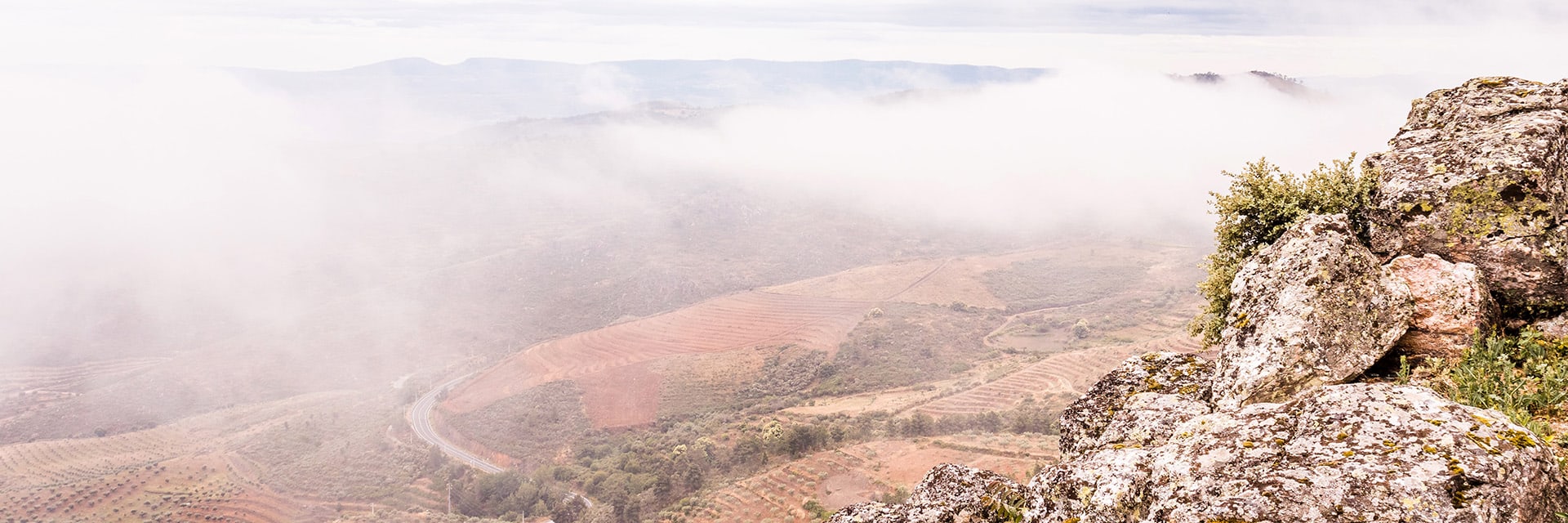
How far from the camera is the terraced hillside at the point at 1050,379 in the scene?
7956 centimetres

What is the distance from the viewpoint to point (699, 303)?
173625 millimetres

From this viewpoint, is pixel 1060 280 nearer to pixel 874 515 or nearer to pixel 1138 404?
pixel 1138 404

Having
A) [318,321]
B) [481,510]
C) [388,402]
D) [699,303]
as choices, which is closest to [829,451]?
[481,510]

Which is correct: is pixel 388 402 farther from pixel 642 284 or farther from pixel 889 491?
pixel 889 491

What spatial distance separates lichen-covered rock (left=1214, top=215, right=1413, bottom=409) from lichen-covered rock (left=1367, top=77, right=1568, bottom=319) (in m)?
1.65

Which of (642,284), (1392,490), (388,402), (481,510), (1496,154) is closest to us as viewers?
(1392,490)

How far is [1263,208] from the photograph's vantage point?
12578 mm

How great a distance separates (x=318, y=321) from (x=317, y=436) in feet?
331

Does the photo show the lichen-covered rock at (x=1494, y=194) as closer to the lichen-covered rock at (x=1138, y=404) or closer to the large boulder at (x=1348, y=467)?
the lichen-covered rock at (x=1138, y=404)

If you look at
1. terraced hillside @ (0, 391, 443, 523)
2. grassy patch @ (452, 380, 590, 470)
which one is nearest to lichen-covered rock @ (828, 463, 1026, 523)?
terraced hillside @ (0, 391, 443, 523)

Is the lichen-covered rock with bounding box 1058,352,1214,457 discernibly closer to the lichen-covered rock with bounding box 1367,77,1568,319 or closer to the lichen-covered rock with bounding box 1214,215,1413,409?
the lichen-covered rock with bounding box 1214,215,1413,409

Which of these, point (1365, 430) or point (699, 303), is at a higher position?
point (1365, 430)

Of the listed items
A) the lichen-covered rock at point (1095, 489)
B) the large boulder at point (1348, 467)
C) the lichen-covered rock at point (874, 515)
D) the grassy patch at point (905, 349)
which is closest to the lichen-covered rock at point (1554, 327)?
the large boulder at point (1348, 467)

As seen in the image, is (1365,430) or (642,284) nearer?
(1365,430)
